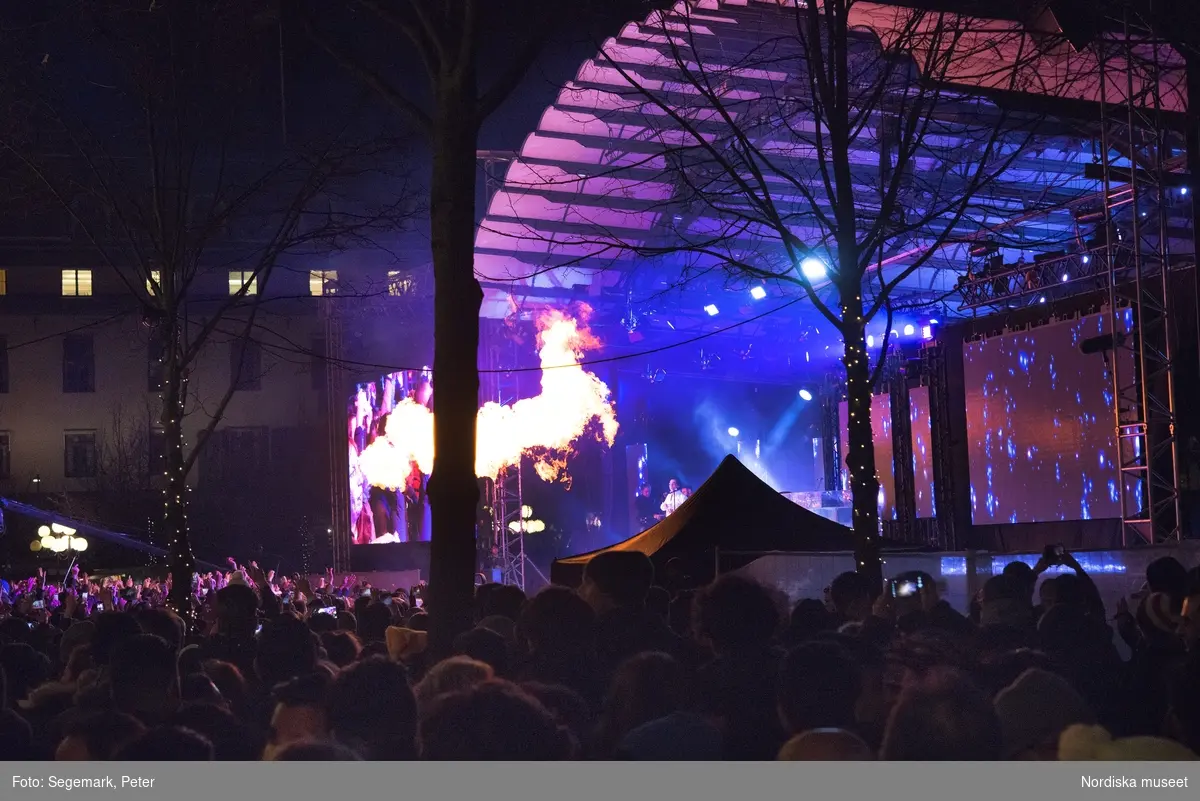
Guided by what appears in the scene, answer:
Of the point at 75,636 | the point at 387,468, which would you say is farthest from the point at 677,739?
the point at 387,468

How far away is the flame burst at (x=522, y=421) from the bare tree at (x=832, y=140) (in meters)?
3.01

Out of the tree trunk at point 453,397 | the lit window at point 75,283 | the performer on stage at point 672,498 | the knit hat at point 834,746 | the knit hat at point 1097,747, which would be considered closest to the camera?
the knit hat at point 834,746

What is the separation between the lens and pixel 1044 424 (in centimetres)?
2097

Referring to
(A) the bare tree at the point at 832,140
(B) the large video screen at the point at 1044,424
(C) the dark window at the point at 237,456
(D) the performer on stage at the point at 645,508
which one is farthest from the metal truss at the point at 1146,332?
(C) the dark window at the point at 237,456

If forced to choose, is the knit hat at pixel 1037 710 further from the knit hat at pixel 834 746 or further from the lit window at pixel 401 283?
the lit window at pixel 401 283

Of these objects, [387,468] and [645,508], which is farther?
[645,508]

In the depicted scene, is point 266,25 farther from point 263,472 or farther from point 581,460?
point 263,472

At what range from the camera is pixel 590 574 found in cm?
567

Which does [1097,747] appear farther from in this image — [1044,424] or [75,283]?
[75,283]

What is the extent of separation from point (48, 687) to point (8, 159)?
9845 mm

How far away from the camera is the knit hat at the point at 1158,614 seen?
5539 millimetres

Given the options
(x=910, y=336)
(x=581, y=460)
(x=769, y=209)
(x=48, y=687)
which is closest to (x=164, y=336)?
(x=769, y=209)

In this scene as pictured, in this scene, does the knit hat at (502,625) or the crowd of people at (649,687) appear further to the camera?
the knit hat at (502,625)

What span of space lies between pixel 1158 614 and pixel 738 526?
7.49m
